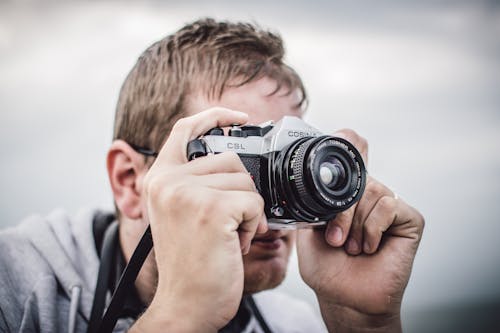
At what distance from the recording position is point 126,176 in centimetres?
189

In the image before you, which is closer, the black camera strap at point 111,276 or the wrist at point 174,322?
the wrist at point 174,322

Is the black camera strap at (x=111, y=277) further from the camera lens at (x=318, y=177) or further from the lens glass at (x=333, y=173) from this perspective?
the lens glass at (x=333, y=173)

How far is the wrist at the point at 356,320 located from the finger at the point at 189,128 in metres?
0.92

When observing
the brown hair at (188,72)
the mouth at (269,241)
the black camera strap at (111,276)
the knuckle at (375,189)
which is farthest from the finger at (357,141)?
the black camera strap at (111,276)

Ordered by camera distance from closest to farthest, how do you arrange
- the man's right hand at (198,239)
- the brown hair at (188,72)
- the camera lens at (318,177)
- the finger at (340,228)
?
the man's right hand at (198,239) → the camera lens at (318,177) → the finger at (340,228) → the brown hair at (188,72)

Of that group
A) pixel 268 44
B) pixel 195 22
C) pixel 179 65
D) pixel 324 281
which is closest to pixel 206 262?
pixel 324 281

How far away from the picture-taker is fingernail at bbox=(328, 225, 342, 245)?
1.50 m

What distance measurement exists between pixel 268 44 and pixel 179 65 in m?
0.46

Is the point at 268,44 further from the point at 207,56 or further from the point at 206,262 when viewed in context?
the point at 206,262

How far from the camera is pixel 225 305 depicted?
3.69ft

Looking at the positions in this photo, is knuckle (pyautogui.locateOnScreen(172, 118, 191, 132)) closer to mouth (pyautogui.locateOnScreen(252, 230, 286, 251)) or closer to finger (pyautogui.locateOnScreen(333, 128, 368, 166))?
finger (pyautogui.locateOnScreen(333, 128, 368, 166))

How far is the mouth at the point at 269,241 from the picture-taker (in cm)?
183

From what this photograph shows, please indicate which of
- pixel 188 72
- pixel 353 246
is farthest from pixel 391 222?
pixel 188 72

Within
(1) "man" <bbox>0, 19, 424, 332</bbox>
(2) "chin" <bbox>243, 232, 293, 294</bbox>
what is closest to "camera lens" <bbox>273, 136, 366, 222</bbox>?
(1) "man" <bbox>0, 19, 424, 332</bbox>
